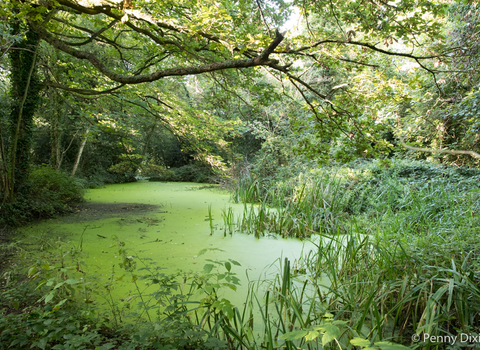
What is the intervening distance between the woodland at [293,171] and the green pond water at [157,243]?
234mm

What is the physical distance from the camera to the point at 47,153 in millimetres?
7535

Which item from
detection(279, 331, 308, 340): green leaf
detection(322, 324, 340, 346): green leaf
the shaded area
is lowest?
the shaded area

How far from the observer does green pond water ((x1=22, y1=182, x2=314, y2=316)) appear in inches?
87.7

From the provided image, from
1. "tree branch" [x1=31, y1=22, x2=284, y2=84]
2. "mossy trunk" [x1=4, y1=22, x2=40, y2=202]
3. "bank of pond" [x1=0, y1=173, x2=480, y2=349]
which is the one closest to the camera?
"bank of pond" [x1=0, y1=173, x2=480, y2=349]

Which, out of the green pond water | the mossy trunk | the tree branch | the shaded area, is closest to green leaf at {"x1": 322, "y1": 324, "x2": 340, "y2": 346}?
the green pond water

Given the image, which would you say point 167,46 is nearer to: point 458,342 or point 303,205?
point 303,205

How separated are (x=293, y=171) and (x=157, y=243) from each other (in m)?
4.29

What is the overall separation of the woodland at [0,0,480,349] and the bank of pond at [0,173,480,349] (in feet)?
0.07

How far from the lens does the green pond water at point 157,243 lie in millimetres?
2229

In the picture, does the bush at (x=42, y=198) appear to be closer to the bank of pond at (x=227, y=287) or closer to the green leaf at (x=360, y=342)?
the bank of pond at (x=227, y=287)

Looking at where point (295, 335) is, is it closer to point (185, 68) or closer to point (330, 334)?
point (330, 334)

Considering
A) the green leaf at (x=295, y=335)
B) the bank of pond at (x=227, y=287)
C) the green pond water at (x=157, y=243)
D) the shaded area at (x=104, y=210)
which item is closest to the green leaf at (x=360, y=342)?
the bank of pond at (x=227, y=287)

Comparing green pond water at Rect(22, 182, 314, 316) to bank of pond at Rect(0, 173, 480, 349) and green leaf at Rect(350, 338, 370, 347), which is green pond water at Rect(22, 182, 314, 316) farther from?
green leaf at Rect(350, 338, 370, 347)

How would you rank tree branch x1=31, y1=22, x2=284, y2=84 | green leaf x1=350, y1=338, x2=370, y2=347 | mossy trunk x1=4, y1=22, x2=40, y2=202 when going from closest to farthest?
green leaf x1=350, y1=338, x2=370, y2=347, tree branch x1=31, y1=22, x2=284, y2=84, mossy trunk x1=4, y1=22, x2=40, y2=202
